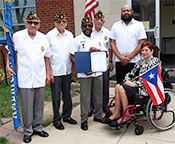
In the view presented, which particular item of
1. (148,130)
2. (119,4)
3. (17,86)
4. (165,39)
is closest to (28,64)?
(17,86)

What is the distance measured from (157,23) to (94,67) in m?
3.64

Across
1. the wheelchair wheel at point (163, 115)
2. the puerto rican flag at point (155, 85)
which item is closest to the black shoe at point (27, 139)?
the wheelchair wheel at point (163, 115)

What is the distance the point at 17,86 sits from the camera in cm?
358

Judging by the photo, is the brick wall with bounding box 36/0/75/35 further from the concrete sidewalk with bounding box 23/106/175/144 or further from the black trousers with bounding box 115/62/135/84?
the concrete sidewalk with bounding box 23/106/175/144

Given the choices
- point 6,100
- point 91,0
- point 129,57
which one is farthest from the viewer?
point 6,100

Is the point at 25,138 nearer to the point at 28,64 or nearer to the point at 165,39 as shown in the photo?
the point at 28,64

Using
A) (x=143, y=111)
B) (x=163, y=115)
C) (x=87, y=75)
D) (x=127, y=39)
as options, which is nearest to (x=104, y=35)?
(x=127, y=39)

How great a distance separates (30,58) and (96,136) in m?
1.62

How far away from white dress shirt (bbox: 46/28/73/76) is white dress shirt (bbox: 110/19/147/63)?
3.35 ft

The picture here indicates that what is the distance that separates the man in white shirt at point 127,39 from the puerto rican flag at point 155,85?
746mm

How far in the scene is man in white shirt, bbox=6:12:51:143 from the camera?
11.3 feet

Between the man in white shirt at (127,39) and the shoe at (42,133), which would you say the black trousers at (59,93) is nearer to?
the shoe at (42,133)

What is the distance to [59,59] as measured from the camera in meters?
3.89

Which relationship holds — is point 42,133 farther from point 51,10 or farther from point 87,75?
point 51,10
